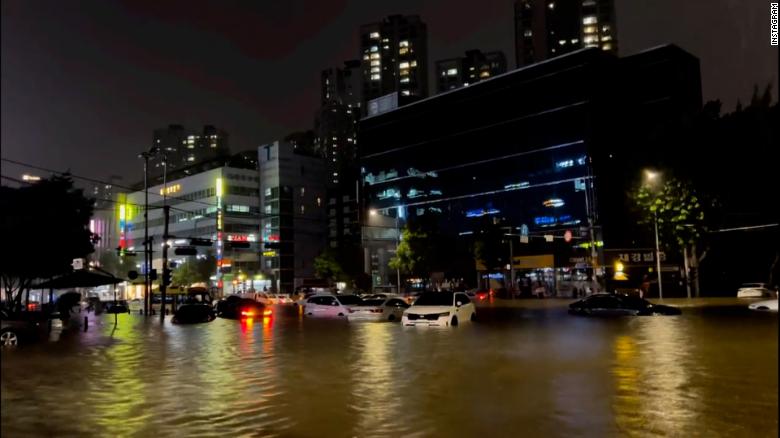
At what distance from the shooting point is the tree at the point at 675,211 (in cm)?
3712

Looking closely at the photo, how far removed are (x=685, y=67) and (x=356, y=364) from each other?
225ft

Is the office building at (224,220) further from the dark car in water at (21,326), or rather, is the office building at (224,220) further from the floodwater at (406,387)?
the floodwater at (406,387)

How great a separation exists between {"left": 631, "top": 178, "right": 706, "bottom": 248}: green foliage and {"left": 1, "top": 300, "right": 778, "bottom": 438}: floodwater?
59.3 feet

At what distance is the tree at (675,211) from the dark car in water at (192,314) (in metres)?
27.3

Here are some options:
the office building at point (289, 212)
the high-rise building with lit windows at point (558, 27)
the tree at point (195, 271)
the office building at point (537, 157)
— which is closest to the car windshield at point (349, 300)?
the office building at point (537, 157)

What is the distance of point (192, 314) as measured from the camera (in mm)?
35000

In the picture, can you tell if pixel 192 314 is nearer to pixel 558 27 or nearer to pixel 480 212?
pixel 480 212

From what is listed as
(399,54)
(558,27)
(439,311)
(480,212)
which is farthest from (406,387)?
(399,54)

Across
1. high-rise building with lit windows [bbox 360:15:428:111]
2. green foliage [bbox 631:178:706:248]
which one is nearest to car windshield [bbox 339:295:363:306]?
green foliage [bbox 631:178:706:248]

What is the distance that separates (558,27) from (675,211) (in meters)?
121

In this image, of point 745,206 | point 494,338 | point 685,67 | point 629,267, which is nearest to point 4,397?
point 745,206

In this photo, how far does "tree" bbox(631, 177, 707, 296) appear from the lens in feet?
122

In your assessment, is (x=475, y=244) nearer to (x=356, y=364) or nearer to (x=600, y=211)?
(x=600, y=211)

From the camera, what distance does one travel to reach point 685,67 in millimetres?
71250
